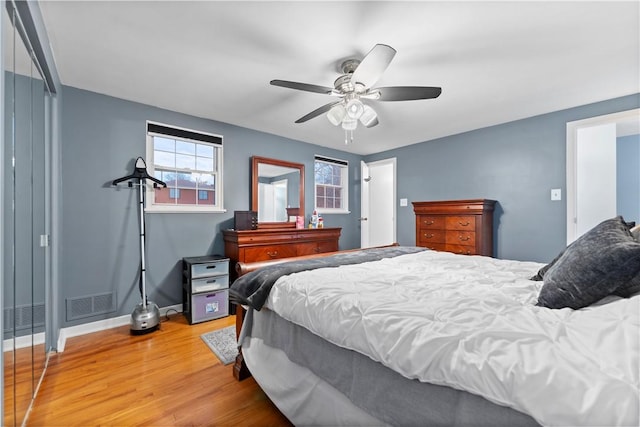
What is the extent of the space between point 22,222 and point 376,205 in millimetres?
4979

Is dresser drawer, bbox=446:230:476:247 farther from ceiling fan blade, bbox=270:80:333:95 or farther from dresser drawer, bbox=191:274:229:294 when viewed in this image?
dresser drawer, bbox=191:274:229:294

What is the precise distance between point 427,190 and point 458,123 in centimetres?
119

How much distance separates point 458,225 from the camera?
376 cm

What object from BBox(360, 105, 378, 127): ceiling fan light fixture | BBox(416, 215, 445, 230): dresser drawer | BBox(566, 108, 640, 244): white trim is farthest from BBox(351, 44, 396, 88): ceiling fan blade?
BBox(566, 108, 640, 244): white trim

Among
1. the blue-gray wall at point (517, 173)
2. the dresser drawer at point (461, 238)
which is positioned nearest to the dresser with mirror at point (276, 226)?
the dresser drawer at point (461, 238)

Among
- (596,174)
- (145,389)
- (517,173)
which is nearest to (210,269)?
(145,389)

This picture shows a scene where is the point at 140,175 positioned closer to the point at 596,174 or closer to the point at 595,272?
the point at 595,272

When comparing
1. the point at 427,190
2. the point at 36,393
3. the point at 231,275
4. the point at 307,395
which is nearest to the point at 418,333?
the point at 307,395

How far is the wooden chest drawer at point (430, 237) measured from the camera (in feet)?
12.9

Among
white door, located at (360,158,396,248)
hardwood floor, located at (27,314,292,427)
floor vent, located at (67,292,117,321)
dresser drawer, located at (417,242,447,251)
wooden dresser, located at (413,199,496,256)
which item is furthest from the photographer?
white door, located at (360,158,396,248)

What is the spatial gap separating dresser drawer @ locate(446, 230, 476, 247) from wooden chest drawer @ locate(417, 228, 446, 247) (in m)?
0.08

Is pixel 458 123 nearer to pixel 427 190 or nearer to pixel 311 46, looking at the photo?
pixel 427 190

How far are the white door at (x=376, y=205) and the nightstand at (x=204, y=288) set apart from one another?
292 cm

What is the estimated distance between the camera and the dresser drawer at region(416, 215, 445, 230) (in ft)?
12.9
